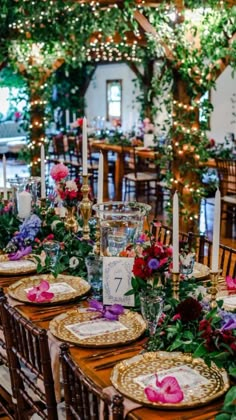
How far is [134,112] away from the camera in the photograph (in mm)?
13695

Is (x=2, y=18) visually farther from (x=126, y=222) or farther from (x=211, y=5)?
(x=126, y=222)

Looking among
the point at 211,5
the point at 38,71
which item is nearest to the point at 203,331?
the point at 211,5

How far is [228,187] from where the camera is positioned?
6871mm

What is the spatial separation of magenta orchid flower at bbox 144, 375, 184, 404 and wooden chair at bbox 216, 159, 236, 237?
5084 millimetres

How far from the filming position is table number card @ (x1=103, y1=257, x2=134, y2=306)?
231 centimetres

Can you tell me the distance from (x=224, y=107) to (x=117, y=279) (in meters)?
9.08

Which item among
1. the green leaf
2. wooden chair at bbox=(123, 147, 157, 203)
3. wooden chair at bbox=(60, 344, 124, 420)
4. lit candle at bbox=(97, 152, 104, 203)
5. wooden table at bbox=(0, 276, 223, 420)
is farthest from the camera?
wooden chair at bbox=(123, 147, 157, 203)

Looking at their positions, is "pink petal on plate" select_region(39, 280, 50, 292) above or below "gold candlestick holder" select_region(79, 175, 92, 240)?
below

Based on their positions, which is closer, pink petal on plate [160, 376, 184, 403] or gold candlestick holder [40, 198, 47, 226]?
pink petal on plate [160, 376, 184, 403]

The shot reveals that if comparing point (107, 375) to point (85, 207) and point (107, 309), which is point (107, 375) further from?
point (85, 207)

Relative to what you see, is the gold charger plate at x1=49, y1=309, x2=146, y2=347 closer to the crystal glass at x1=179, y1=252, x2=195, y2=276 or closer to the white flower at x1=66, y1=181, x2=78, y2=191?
the crystal glass at x1=179, y1=252, x2=195, y2=276

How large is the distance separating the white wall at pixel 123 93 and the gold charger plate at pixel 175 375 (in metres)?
11.2

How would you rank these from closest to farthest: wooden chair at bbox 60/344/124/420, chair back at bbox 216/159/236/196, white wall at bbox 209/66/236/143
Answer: wooden chair at bbox 60/344/124/420
chair back at bbox 216/159/236/196
white wall at bbox 209/66/236/143

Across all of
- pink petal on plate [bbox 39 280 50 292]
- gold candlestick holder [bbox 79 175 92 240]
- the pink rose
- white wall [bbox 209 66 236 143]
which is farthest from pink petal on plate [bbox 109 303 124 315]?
white wall [bbox 209 66 236 143]
